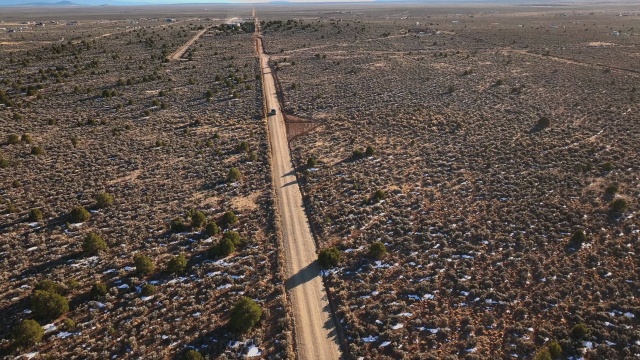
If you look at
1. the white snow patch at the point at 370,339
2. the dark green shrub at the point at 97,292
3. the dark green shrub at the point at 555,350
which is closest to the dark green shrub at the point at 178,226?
the dark green shrub at the point at 97,292

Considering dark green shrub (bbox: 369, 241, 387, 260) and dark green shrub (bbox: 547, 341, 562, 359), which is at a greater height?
dark green shrub (bbox: 369, 241, 387, 260)

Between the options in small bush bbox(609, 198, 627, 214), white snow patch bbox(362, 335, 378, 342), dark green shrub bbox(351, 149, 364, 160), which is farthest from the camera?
dark green shrub bbox(351, 149, 364, 160)

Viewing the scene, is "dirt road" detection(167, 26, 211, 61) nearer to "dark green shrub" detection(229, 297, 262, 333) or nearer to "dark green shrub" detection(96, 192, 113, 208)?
"dark green shrub" detection(96, 192, 113, 208)

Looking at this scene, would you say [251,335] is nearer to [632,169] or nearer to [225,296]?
[225,296]

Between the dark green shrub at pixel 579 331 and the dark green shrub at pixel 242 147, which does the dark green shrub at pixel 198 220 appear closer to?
the dark green shrub at pixel 242 147

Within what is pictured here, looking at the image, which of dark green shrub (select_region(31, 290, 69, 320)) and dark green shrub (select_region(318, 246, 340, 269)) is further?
dark green shrub (select_region(318, 246, 340, 269))

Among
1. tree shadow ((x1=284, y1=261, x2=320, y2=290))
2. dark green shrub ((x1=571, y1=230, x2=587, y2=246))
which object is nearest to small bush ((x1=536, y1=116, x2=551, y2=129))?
dark green shrub ((x1=571, y1=230, x2=587, y2=246))

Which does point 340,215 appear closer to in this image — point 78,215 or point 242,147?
point 242,147
